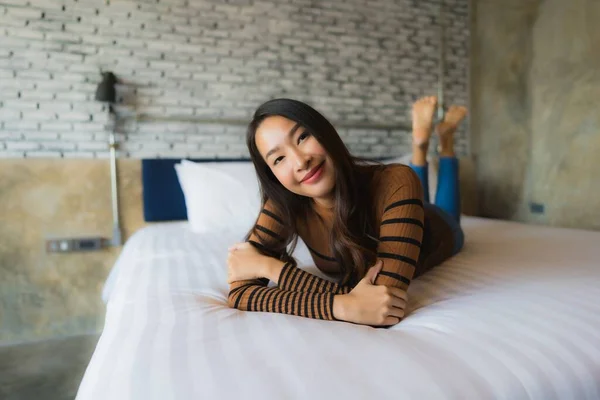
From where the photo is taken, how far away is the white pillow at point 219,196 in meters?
2.26

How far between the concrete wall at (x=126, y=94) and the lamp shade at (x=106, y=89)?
13 cm

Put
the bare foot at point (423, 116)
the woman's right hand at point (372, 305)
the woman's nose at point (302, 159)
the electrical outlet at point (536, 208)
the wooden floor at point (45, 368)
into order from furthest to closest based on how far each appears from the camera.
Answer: the electrical outlet at point (536, 208) → the bare foot at point (423, 116) → the wooden floor at point (45, 368) → the woman's nose at point (302, 159) → the woman's right hand at point (372, 305)

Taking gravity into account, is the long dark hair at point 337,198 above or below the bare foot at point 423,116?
below

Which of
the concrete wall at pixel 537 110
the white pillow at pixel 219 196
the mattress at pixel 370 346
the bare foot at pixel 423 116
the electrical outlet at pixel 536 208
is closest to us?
the mattress at pixel 370 346

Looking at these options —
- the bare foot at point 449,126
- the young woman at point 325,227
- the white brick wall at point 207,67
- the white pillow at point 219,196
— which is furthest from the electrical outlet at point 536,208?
the young woman at point 325,227

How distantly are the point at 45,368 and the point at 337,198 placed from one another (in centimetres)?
178

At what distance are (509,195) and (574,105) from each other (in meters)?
0.83

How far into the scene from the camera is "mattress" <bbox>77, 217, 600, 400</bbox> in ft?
1.91

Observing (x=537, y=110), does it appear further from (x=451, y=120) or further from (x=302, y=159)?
(x=302, y=159)

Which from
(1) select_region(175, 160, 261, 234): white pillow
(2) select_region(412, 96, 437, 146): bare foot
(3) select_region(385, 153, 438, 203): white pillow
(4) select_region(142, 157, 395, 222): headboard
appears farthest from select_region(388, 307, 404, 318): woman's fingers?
(4) select_region(142, 157, 395, 222): headboard

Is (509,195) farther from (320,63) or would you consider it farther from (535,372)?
(535,372)

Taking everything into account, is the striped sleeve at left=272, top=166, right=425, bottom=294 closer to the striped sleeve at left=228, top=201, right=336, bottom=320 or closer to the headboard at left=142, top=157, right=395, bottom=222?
the striped sleeve at left=228, top=201, right=336, bottom=320

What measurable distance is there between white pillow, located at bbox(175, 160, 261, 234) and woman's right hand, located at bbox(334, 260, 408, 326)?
137 centimetres

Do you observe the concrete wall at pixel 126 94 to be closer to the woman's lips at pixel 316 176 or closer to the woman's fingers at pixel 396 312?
the woman's lips at pixel 316 176
